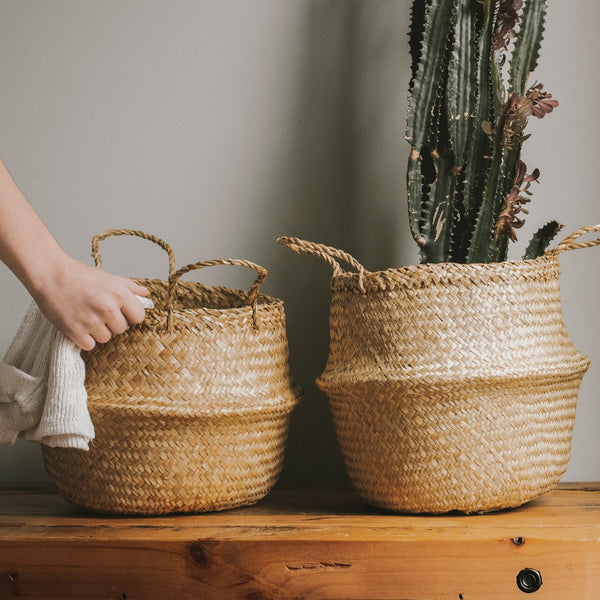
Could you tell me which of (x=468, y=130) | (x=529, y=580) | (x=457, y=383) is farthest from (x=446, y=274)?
(x=529, y=580)

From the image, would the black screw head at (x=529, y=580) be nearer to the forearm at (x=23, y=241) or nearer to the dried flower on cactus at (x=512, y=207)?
the dried flower on cactus at (x=512, y=207)

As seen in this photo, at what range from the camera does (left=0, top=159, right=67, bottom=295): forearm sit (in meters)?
0.98

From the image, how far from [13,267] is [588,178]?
1110 mm

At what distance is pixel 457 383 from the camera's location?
3.30 feet

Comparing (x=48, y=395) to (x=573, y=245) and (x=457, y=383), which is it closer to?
(x=457, y=383)

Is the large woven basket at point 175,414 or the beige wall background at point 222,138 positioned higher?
the beige wall background at point 222,138

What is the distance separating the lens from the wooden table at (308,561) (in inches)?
36.1

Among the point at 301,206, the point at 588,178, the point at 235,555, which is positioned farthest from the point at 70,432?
the point at 588,178

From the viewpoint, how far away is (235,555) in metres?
0.94

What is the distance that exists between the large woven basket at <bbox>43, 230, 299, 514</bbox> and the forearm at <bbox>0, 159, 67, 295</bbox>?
159 millimetres

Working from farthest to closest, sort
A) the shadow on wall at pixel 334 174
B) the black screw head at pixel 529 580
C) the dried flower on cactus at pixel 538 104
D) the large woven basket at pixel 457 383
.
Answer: the shadow on wall at pixel 334 174 < the dried flower on cactus at pixel 538 104 < the large woven basket at pixel 457 383 < the black screw head at pixel 529 580

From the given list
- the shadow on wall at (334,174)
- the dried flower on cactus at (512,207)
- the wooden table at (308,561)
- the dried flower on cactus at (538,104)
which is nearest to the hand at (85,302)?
the wooden table at (308,561)

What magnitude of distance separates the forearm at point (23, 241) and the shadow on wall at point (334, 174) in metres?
0.53

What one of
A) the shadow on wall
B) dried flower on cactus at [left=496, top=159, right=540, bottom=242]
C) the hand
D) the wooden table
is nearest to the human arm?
the hand
